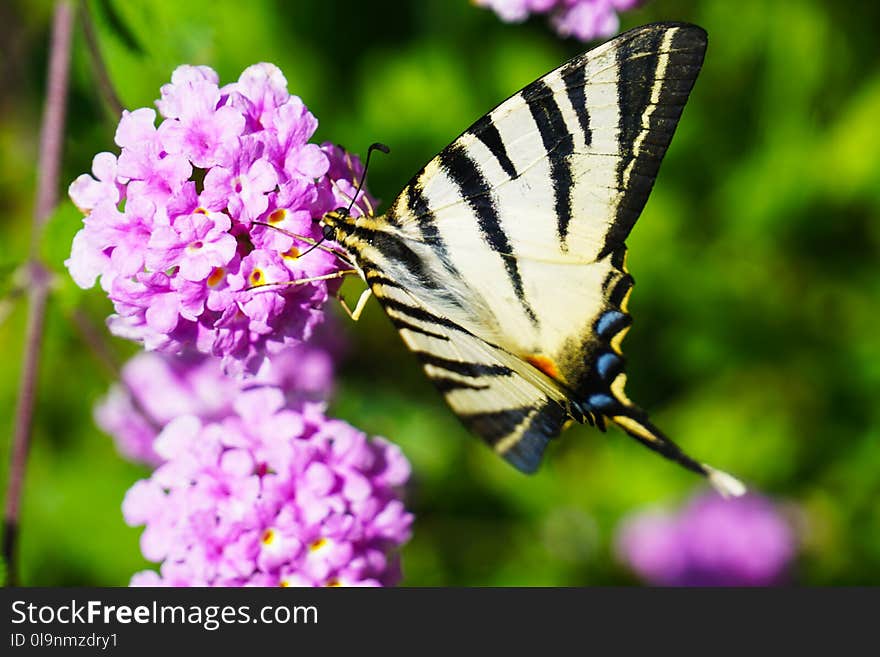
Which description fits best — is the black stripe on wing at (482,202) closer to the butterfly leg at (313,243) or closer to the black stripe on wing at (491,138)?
the black stripe on wing at (491,138)

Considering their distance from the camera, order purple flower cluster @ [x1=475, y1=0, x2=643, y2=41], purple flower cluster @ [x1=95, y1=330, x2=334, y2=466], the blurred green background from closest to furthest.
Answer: purple flower cluster @ [x1=475, y1=0, x2=643, y2=41] < purple flower cluster @ [x1=95, y1=330, x2=334, y2=466] < the blurred green background

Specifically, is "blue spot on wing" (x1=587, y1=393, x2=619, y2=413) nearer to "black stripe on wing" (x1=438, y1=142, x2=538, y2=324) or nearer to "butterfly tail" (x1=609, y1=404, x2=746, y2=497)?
"butterfly tail" (x1=609, y1=404, x2=746, y2=497)

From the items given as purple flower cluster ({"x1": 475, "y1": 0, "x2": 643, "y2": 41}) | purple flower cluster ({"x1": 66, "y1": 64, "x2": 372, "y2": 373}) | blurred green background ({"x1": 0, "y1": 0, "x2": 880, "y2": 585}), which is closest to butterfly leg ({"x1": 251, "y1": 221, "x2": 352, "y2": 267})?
purple flower cluster ({"x1": 66, "y1": 64, "x2": 372, "y2": 373})

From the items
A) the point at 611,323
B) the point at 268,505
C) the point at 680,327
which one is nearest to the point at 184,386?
the point at 268,505

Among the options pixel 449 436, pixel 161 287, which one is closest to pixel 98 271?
pixel 161 287

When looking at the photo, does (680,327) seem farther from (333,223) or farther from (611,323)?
(333,223)

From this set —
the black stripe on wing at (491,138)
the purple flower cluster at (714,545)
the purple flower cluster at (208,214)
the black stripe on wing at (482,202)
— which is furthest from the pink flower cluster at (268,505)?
the purple flower cluster at (714,545)

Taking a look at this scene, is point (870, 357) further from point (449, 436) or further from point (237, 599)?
point (237, 599)
